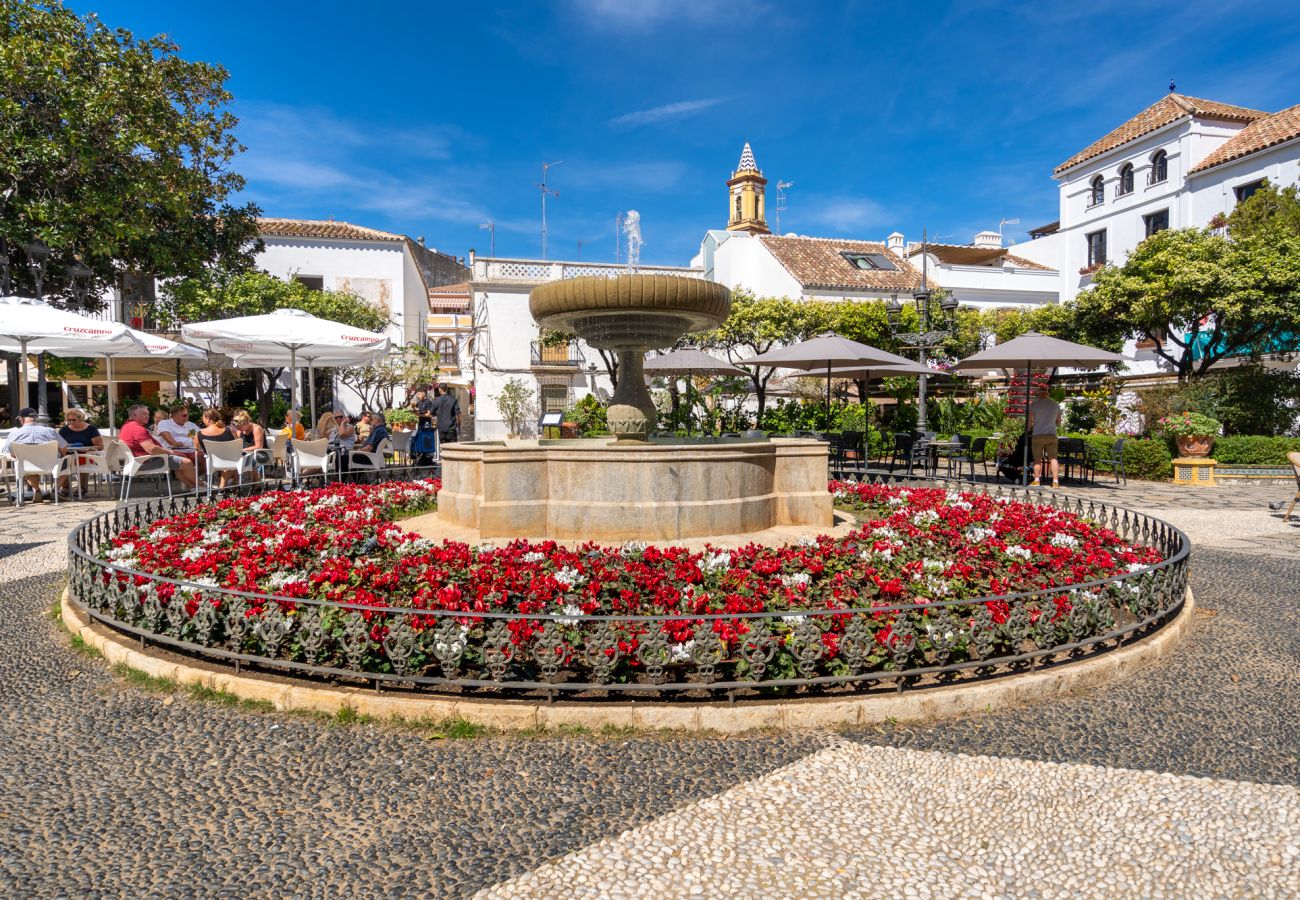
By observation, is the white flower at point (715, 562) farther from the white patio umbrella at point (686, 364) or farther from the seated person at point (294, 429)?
the white patio umbrella at point (686, 364)

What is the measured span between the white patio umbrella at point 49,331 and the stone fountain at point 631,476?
749 centimetres

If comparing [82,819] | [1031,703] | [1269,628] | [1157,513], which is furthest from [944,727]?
[1157,513]

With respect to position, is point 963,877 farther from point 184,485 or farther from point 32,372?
point 32,372

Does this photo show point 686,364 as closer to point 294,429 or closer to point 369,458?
point 369,458

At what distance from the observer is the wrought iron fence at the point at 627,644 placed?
137 inches

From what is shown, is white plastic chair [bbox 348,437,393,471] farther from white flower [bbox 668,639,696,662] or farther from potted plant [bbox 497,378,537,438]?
potted plant [bbox 497,378,537,438]

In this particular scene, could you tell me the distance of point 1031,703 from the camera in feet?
12.2

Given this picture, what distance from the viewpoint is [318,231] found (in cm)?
3550

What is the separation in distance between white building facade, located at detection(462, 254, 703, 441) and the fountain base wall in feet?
77.4

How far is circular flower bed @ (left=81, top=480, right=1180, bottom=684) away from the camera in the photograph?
3547mm

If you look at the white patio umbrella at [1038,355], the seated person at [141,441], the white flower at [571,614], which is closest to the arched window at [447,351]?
the seated person at [141,441]

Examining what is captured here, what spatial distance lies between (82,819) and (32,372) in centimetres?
3099

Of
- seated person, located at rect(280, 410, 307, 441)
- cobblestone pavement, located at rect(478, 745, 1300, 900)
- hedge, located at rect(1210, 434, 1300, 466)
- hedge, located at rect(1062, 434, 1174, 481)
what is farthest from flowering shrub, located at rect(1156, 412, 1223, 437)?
seated person, located at rect(280, 410, 307, 441)

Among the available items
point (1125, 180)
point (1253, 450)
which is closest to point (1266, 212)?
point (1125, 180)
